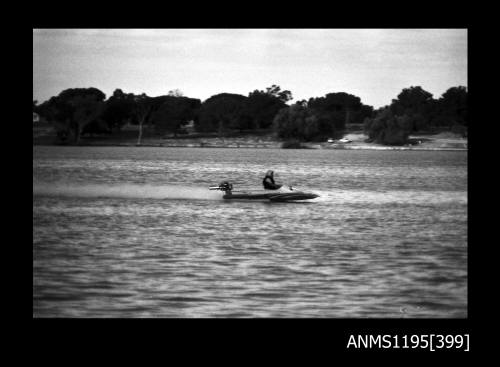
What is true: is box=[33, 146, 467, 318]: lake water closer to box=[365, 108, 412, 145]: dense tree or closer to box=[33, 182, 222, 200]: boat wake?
box=[33, 182, 222, 200]: boat wake

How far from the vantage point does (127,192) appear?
1998 inches

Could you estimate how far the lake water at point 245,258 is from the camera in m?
18.3

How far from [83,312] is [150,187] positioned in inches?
1519

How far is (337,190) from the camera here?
55.5 metres

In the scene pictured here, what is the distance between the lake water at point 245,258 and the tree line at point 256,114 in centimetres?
9231

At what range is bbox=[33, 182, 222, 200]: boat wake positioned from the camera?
47.3 meters

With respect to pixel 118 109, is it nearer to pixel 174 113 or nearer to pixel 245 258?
pixel 174 113

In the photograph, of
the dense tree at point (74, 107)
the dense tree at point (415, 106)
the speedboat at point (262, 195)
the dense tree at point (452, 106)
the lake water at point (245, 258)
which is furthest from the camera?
the dense tree at point (415, 106)

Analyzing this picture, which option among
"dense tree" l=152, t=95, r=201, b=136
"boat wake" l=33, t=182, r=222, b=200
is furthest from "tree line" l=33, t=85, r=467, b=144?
"boat wake" l=33, t=182, r=222, b=200

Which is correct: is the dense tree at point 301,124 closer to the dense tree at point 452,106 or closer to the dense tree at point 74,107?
the dense tree at point 452,106

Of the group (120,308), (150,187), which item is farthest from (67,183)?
(120,308)

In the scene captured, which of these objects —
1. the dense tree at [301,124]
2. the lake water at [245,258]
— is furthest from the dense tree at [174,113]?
the lake water at [245,258]
